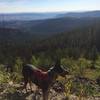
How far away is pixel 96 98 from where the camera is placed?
11688 millimetres

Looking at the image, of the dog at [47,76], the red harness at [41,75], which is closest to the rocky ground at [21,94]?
A: the dog at [47,76]

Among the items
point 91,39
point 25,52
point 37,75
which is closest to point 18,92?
point 37,75

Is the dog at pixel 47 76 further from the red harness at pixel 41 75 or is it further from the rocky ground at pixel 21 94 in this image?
the rocky ground at pixel 21 94

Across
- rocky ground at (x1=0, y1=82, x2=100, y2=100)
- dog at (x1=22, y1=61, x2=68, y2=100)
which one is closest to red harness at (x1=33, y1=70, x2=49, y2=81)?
dog at (x1=22, y1=61, x2=68, y2=100)

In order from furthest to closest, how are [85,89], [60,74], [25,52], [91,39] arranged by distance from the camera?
[91,39], [25,52], [85,89], [60,74]

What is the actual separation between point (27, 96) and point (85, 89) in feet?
7.67

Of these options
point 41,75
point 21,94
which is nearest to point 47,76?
point 41,75

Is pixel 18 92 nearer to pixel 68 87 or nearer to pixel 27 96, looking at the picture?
pixel 27 96

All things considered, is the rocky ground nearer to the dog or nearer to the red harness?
the dog

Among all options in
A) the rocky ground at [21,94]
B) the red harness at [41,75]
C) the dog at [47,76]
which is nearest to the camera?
the dog at [47,76]

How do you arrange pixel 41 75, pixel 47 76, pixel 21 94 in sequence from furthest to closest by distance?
pixel 21 94 → pixel 41 75 → pixel 47 76

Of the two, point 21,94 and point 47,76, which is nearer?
point 47,76

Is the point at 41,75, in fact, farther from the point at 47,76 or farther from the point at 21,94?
the point at 21,94

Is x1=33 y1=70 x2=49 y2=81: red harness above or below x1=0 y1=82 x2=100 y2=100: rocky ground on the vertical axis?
above
